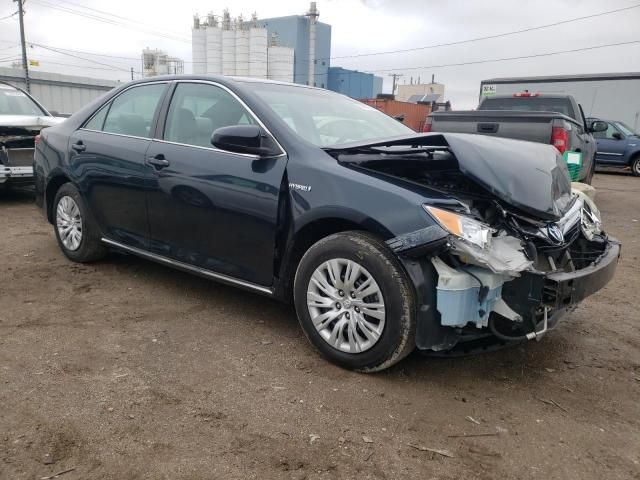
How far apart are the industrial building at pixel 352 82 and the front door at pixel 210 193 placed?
41.6 meters

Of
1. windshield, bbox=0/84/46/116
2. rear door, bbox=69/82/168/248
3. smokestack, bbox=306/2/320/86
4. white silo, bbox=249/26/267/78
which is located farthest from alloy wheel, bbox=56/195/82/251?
smokestack, bbox=306/2/320/86

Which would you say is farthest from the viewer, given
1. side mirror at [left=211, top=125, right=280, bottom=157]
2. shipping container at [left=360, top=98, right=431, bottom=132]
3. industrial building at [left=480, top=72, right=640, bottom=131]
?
shipping container at [left=360, top=98, right=431, bottom=132]

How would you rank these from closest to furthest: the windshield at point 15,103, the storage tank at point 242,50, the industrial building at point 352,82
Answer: the windshield at point 15,103
the storage tank at point 242,50
the industrial building at point 352,82

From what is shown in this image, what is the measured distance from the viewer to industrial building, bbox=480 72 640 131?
17.1 meters

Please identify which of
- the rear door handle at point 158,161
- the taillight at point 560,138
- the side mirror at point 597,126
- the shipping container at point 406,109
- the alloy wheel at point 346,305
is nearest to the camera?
the alloy wheel at point 346,305

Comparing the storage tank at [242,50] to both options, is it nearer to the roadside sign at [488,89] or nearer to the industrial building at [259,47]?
the industrial building at [259,47]

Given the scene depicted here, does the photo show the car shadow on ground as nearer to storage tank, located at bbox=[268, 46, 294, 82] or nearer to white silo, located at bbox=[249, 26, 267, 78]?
white silo, located at bbox=[249, 26, 267, 78]

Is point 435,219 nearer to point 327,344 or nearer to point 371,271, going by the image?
point 371,271

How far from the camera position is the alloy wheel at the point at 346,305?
2.82 meters

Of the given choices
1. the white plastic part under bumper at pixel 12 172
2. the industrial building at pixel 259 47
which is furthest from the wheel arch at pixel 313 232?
the industrial building at pixel 259 47

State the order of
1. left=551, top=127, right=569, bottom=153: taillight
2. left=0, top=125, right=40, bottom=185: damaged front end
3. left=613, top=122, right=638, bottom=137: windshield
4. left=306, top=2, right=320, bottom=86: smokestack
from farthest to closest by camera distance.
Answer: left=306, top=2, right=320, bottom=86: smokestack < left=613, top=122, right=638, bottom=137: windshield < left=0, top=125, right=40, bottom=185: damaged front end < left=551, top=127, right=569, bottom=153: taillight

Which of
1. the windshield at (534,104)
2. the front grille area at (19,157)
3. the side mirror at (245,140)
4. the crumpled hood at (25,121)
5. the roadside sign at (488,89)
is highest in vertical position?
the roadside sign at (488,89)

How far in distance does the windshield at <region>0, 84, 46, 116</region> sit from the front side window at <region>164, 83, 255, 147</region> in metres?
5.95

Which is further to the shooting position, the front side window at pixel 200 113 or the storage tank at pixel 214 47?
the storage tank at pixel 214 47
